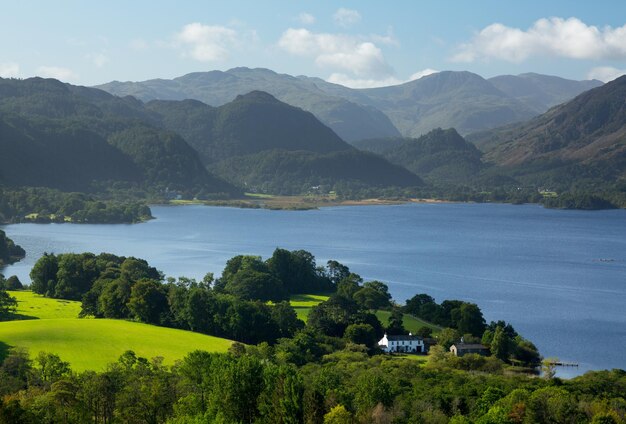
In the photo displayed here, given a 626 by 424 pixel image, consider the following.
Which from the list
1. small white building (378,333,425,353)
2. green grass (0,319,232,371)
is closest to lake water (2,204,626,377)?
small white building (378,333,425,353)

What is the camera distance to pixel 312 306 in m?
62.5

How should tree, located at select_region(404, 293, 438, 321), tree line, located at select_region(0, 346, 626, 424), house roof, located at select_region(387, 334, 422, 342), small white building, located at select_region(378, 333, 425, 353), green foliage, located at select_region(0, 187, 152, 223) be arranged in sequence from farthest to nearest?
green foliage, located at select_region(0, 187, 152, 223), tree, located at select_region(404, 293, 438, 321), house roof, located at select_region(387, 334, 422, 342), small white building, located at select_region(378, 333, 425, 353), tree line, located at select_region(0, 346, 626, 424)

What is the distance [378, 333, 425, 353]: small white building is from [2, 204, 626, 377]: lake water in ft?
27.8

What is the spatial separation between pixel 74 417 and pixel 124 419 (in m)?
1.70

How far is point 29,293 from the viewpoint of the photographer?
208ft

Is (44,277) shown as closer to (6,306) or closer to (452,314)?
(6,306)

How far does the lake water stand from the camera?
6562 centimetres

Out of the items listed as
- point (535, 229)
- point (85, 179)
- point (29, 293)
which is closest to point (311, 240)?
point (535, 229)

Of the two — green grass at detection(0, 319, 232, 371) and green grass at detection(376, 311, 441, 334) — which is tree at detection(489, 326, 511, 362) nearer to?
green grass at detection(376, 311, 441, 334)

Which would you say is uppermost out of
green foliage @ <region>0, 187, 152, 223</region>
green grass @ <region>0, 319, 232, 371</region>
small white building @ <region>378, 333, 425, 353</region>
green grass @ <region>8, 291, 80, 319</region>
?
green foliage @ <region>0, 187, 152, 223</region>

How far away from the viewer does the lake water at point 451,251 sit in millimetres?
65625

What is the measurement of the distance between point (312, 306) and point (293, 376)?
30909 millimetres

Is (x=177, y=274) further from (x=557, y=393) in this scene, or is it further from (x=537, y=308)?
(x=557, y=393)

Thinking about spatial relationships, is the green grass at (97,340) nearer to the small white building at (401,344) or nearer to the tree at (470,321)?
the small white building at (401,344)
